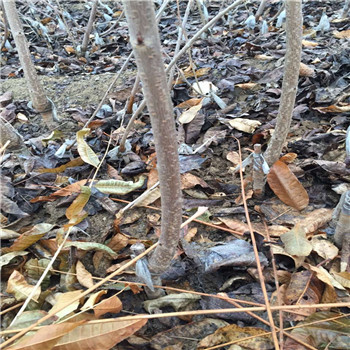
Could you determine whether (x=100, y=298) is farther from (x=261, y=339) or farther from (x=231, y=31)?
(x=231, y=31)

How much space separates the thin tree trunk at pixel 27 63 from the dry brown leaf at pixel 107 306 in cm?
112

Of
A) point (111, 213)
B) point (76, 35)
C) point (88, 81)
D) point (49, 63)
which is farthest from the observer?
point (76, 35)

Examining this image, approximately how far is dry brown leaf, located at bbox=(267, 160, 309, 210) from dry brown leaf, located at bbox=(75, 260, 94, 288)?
0.58 metres

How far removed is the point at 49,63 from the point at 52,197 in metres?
1.78

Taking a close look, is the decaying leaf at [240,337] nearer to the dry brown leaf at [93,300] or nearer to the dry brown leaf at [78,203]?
the dry brown leaf at [93,300]

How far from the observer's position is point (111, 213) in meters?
1.04

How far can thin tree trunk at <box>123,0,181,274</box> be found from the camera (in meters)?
0.48

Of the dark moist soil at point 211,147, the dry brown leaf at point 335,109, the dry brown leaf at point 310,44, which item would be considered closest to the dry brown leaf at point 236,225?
the dark moist soil at point 211,147

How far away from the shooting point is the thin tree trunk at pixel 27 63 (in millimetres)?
1361

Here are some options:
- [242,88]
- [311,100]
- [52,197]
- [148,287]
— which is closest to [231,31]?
[242,88]

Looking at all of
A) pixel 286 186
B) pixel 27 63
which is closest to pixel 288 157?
pixel 286 186

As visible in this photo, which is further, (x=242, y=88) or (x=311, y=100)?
(x=242, y=88)

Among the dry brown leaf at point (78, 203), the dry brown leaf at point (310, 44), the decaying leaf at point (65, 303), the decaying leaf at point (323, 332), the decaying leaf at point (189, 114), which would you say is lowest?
the decaying leaf at point (323, 332)

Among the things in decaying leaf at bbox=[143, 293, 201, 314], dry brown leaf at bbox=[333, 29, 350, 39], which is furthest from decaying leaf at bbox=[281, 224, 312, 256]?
dry brown leaf at bbox=[333, 29, 350, 39]
